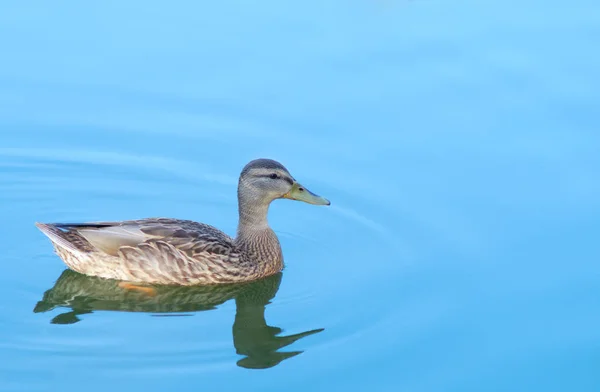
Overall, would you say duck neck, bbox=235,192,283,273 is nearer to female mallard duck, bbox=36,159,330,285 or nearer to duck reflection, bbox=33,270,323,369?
female mallard duck, bbox=36,159,330,285

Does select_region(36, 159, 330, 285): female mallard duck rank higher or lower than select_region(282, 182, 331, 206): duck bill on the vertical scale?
lower

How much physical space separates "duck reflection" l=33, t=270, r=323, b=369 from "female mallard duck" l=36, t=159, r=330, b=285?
4.2 inches

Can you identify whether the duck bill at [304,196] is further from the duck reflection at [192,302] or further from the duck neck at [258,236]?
the duck reflection at [192,302]

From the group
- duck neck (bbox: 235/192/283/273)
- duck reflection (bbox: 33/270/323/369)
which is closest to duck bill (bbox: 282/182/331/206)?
duck neck (bbox: 235/192/283/273)

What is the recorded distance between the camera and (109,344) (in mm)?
8094

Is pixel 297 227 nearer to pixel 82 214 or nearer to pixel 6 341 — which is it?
pixel 82 214

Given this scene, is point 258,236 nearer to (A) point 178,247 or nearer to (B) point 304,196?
(B) point 304,196

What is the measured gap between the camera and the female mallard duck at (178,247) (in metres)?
9.42

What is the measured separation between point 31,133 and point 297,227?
9.91 feet

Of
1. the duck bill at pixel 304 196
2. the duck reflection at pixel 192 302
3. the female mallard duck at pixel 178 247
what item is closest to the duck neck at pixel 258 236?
the female mallard duck at pixel 178 247

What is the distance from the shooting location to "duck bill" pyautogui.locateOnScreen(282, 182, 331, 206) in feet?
31.8

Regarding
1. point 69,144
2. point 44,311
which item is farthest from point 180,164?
point 44,311

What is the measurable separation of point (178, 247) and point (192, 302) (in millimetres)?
615

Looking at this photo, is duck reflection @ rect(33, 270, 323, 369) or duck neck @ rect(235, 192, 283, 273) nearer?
duck reflection @ rect(33, 270, 323, 369)
